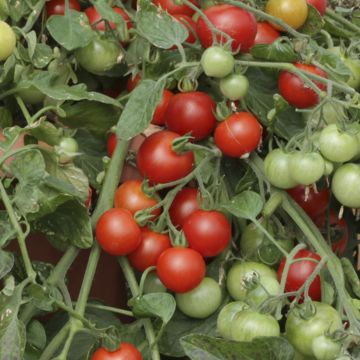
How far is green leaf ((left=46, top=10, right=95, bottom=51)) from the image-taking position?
0.72 m

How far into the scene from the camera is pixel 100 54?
74 centimetres

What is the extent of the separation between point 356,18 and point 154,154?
39 cm

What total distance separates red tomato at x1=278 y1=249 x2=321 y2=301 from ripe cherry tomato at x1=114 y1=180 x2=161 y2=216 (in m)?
0.13

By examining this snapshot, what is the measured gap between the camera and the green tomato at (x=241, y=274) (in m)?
0.68

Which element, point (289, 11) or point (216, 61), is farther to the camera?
point (289, 11)

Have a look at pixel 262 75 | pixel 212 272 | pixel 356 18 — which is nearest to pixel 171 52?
pixel 262 75

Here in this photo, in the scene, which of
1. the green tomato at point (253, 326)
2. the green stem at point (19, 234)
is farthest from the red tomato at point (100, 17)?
the green tomato at point (253, 326)

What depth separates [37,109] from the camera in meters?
0.76

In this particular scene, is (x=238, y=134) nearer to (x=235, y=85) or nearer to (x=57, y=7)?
(x=235, y=85)

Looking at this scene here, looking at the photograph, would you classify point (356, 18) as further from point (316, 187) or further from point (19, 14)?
point (19, 14)

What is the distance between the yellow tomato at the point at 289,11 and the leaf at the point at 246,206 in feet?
0.65

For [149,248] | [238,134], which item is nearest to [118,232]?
[149,248]

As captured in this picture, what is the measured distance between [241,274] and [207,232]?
48mm

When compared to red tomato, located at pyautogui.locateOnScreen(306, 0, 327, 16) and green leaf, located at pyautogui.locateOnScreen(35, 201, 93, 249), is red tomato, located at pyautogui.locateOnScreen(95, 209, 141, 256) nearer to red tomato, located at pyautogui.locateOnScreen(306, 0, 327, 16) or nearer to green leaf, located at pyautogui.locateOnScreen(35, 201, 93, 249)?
green leaf, located at pyautogui.locateOnScreen(35, 201, 93, 249)
